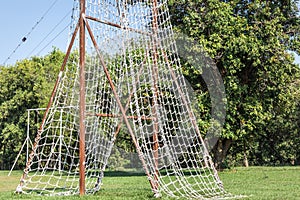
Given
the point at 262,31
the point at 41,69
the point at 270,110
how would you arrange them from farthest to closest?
the point at 41,69
the point at 270,110
the point at 262,31

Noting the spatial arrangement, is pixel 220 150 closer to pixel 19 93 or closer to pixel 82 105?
pixel 82 105

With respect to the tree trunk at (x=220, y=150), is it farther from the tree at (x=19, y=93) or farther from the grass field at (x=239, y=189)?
the tree at (x=19, y=93)

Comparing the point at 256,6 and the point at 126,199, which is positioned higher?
the point at 256,6

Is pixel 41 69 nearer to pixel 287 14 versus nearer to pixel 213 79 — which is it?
pixel 213 79

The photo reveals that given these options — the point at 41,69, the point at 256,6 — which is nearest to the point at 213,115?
the point at 256,6

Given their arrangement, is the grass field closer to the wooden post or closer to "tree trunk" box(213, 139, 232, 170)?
the wooden post

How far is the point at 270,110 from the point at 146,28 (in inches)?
355

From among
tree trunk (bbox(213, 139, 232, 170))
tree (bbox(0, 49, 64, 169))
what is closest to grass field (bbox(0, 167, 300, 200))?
tree trunk (bbox(213, 139, 232, 170))

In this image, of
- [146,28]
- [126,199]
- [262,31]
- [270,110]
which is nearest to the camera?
[126,199]

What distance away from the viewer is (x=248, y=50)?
14.6 metres

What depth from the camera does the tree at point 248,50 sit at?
585 inches

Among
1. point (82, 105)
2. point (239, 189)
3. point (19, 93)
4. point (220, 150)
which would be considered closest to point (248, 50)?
point (220, 150)

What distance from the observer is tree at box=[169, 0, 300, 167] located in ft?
48.8

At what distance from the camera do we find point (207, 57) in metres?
15.3
